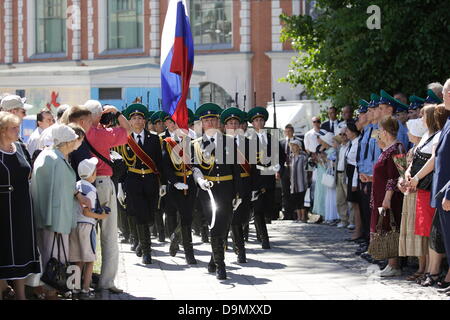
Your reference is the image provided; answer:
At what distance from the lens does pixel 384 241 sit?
32.5 ft

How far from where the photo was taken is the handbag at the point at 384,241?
9.86 meters

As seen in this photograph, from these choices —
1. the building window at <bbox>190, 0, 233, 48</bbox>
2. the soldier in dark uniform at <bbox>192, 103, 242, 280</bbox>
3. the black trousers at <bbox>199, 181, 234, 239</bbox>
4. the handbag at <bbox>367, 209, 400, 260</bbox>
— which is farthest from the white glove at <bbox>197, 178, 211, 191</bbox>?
the building window at <bbox>190, 0, 233, 48</bbox>

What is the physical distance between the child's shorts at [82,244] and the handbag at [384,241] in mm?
3212

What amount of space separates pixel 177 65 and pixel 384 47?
394cm

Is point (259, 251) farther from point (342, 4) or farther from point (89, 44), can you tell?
point (89, 44)

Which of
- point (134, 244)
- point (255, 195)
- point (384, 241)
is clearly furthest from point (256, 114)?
point (384, 241)

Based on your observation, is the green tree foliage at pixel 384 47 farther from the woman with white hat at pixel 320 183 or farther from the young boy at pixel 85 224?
the young boy at pixel 85 224

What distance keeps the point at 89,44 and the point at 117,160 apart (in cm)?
2617

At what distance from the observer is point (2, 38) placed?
38.1 metres

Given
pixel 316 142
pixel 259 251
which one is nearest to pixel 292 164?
pixel 316 142

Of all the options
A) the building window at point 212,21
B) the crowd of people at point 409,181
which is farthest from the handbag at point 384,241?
the building window at point 212,21

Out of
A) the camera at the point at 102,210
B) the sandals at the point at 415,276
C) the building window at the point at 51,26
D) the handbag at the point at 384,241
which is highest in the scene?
the building window at the point at 51,26

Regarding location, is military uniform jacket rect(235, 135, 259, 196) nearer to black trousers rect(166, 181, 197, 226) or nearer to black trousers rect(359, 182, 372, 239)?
black trousers rect(166, 181, 197, 226)

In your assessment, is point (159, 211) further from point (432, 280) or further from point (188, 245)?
point (432, 280)
